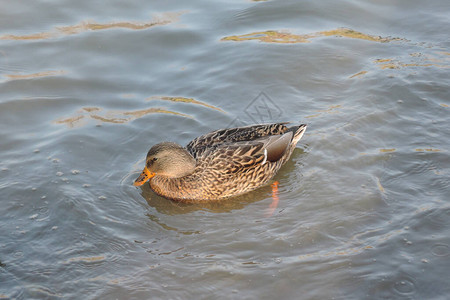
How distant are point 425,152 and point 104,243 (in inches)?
166

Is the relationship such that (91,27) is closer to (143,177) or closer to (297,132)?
(143,177)

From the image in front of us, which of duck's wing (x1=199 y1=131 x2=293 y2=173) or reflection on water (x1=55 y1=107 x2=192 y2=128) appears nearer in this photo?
duck's wing (x1=199 y1=131 x2=293 y2=173)

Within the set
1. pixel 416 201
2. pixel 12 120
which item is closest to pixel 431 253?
pixel 416 201

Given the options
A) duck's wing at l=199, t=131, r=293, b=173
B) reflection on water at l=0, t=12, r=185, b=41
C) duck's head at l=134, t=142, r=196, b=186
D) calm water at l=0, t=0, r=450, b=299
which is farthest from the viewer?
reflection on water at l=0, t=12, r=185, b=41

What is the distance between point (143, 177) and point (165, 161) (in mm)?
331

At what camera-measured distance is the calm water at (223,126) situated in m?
5.98

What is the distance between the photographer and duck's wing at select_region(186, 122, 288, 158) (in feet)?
25.1

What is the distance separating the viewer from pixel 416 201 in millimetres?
6871

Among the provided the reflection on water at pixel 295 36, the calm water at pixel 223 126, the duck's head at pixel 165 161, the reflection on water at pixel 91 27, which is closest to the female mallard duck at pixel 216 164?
the duck's head at pixel 165 161

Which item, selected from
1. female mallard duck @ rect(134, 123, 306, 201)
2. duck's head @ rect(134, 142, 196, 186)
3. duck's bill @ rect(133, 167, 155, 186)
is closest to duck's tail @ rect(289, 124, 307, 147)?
female mallard duck @ rect(134, 123, 306, 201)

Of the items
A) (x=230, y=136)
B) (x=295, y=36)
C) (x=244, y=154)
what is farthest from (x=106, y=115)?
(x=295, y=36)

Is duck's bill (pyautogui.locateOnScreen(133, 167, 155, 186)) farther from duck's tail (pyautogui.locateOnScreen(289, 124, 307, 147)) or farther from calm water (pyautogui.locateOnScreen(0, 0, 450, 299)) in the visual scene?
duck's tail (pyautogui.locateOnScreen(289, 124, 307, 147))

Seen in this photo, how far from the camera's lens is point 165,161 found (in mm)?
7324

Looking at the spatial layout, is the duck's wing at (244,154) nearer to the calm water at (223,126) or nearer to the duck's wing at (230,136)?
the duck's wing at (230,136)
